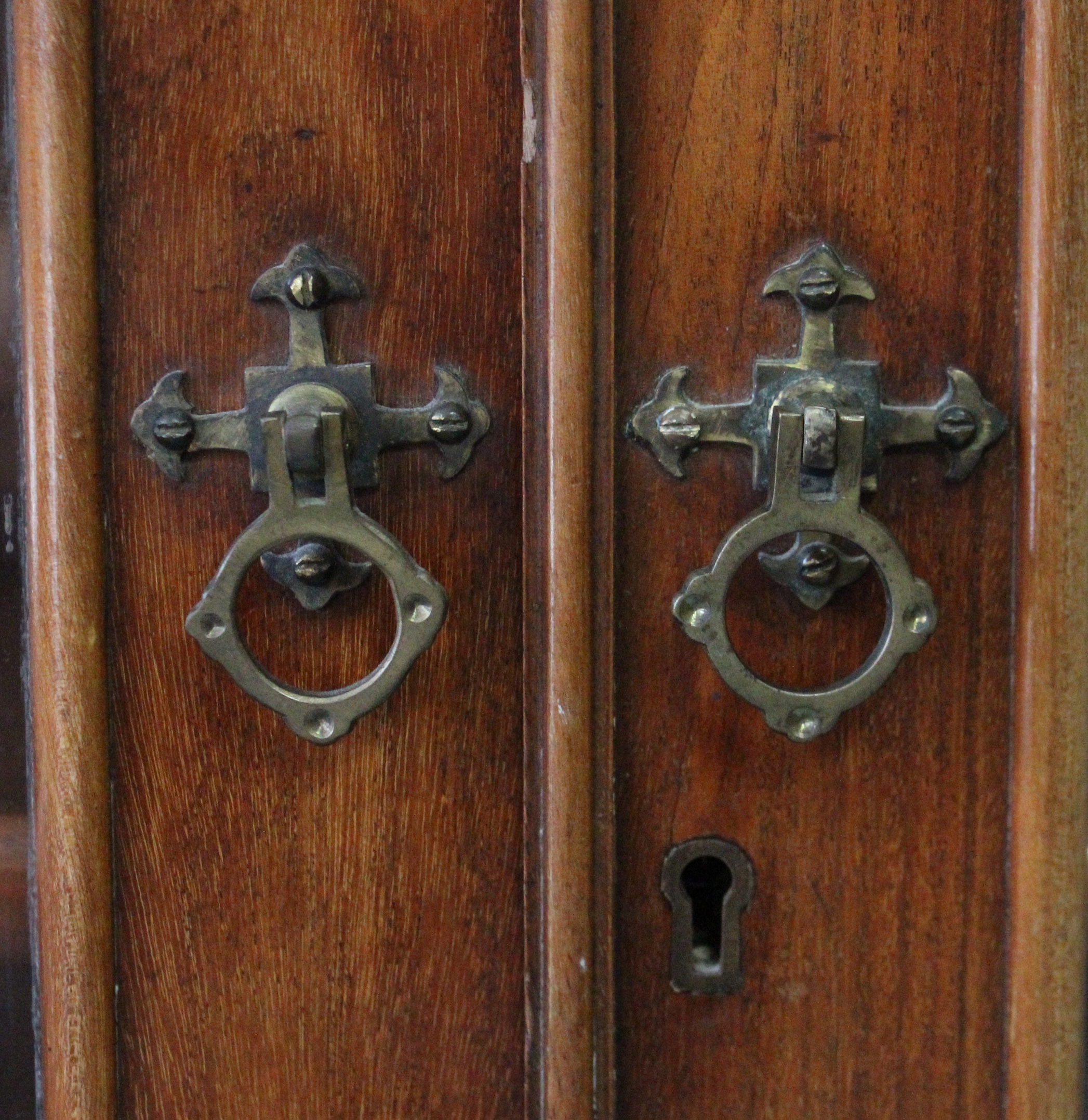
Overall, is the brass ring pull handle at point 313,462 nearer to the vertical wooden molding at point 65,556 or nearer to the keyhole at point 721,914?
the vertical wooden molding at point 65,556

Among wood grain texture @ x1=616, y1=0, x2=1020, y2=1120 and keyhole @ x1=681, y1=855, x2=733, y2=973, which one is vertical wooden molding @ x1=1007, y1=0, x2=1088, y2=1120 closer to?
wood grain texture @ x1=616, y1=0, x2=1020, y2=1120

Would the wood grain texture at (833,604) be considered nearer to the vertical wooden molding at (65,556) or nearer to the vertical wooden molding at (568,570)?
the vertical wooden molding at (568,570)

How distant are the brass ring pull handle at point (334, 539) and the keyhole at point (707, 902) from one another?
0.18 metres

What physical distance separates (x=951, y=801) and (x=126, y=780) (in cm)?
40

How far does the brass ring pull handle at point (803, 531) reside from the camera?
498mm

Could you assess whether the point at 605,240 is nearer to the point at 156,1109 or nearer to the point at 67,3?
the point at 67,3

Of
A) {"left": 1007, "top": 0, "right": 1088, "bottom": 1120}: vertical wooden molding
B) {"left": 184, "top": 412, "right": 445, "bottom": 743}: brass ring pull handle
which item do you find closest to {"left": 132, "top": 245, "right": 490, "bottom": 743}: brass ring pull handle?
{"left": 184, "top": 412, "right": 445, "bottom": 743}: brass ring pull handle

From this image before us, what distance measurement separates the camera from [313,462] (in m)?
0.50

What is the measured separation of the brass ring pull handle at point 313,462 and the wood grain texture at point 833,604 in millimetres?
100

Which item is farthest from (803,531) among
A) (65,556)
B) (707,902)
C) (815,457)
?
(65,556)

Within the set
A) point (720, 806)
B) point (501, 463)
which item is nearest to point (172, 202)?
point (501, 463)

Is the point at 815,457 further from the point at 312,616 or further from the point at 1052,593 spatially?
the point at 312,616

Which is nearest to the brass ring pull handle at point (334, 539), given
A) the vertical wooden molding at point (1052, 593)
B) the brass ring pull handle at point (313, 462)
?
the brass ring pull handle at point (313, 462)

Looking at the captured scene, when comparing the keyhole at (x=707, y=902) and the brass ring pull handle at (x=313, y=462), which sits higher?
the brass ring pull handle at (x=313, y=462)
